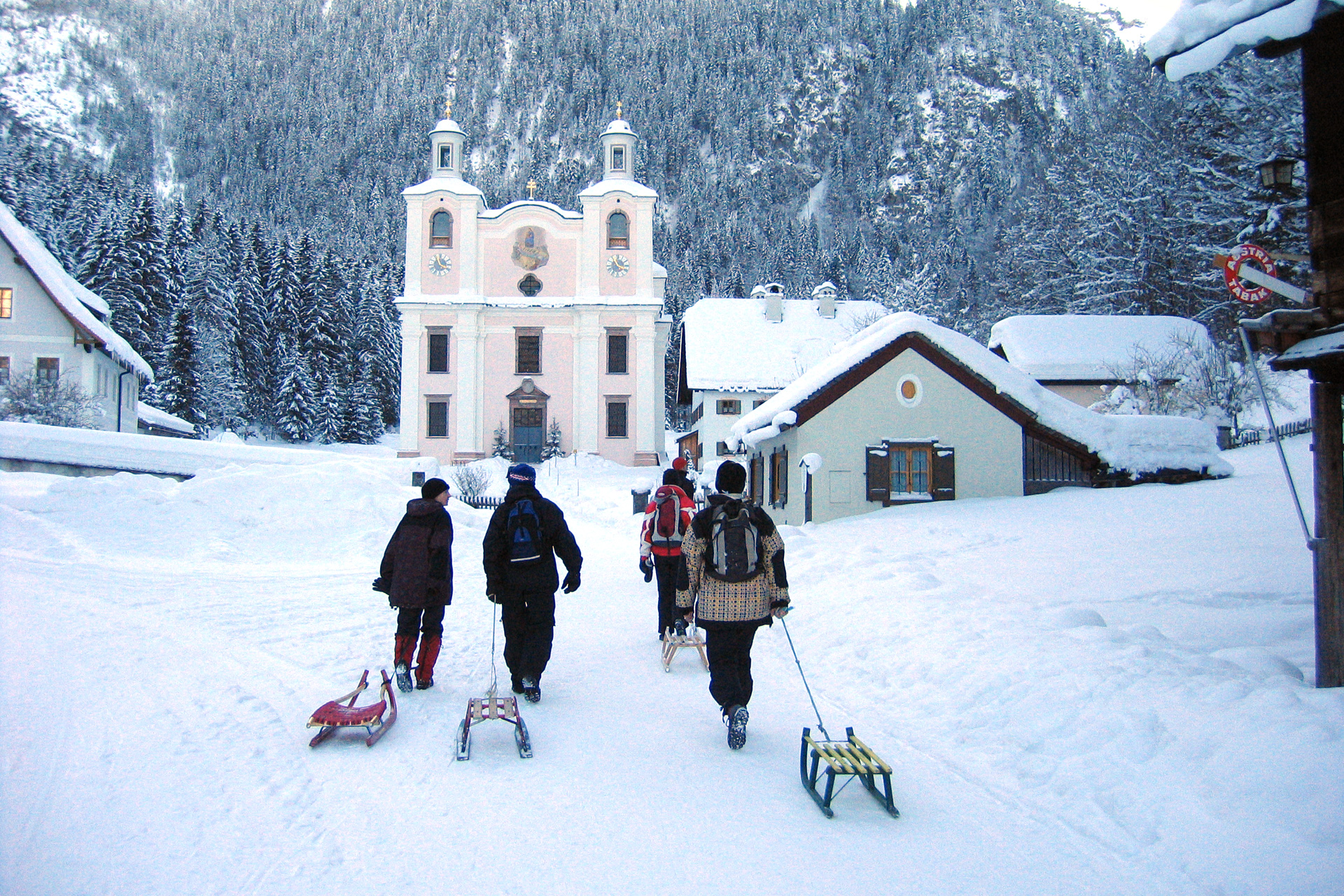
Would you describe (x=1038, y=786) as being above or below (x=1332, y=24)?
below

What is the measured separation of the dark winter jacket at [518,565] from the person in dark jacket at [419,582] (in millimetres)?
415

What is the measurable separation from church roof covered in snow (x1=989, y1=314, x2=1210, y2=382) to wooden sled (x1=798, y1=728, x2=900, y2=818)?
96.9 ft

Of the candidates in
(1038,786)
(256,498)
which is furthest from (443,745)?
(256,498)

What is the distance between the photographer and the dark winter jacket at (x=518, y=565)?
6.48 m

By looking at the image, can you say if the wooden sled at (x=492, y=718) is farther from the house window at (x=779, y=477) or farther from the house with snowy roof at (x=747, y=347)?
the house with snowy roof at (x=747, y=347)

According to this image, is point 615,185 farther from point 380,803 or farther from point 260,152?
point 260,152

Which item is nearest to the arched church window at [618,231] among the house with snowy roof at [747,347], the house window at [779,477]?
the house with snowy roof at [747,347]

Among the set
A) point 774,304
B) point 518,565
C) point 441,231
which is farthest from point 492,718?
point 441,231

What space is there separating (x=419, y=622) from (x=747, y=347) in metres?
34.0

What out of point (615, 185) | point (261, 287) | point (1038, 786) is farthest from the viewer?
point (261, 287)

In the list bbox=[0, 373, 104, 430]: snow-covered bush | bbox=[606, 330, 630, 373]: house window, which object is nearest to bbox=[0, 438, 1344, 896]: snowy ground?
bbox=[0, 373, 104, 430]: snow-covered bush

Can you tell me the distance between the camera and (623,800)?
15.0ft

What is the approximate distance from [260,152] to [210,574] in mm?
176189

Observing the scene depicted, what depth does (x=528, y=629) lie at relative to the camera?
6574mm
